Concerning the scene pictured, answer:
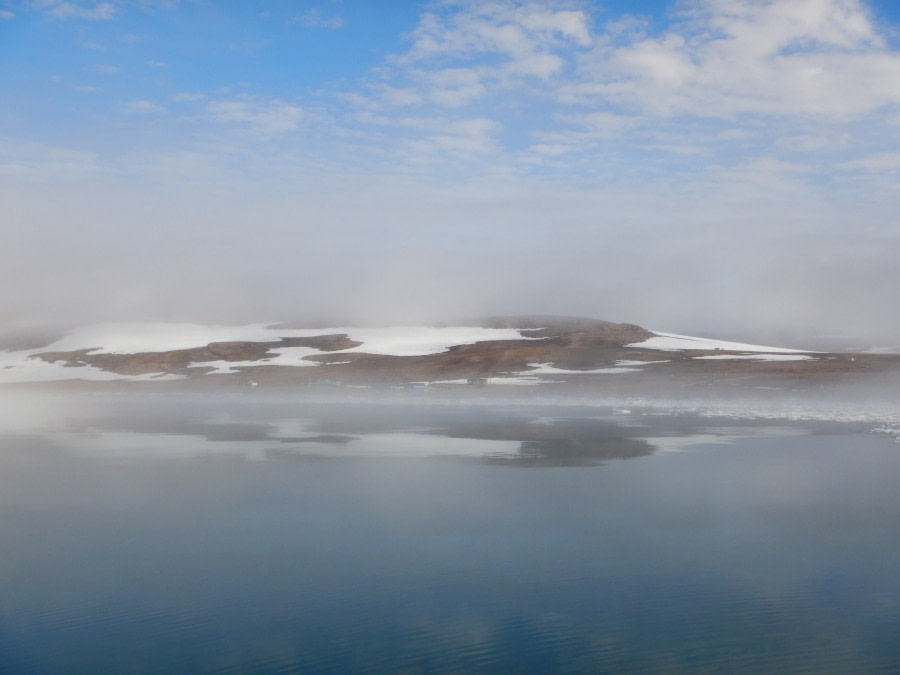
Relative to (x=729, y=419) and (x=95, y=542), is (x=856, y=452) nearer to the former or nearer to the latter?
(x=729, y=419)

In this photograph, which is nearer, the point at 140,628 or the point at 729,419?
the point at 140,628

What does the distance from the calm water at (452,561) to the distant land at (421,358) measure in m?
24.0

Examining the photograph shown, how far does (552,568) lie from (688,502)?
3.92 meters

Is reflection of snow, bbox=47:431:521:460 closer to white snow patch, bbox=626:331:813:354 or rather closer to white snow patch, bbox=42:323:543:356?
white snow patch, bbox=42:323:543:356

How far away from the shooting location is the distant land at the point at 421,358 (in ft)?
135

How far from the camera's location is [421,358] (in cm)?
5022

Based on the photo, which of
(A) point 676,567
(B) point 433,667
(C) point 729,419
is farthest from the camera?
(C) point 729,419

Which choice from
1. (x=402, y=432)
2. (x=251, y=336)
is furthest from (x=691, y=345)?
(x=402, y=432)

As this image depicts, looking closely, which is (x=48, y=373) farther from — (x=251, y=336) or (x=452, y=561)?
(x=452, y=561)

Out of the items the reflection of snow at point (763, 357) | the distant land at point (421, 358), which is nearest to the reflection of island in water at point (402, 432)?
the distant land at point (421, 358)

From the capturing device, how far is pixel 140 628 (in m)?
6.61

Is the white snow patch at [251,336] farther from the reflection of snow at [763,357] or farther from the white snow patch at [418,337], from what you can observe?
the reflection of snow at [763,357]

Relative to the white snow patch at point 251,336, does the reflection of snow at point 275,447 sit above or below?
below

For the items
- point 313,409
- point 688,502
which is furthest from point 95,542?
point 313,409
